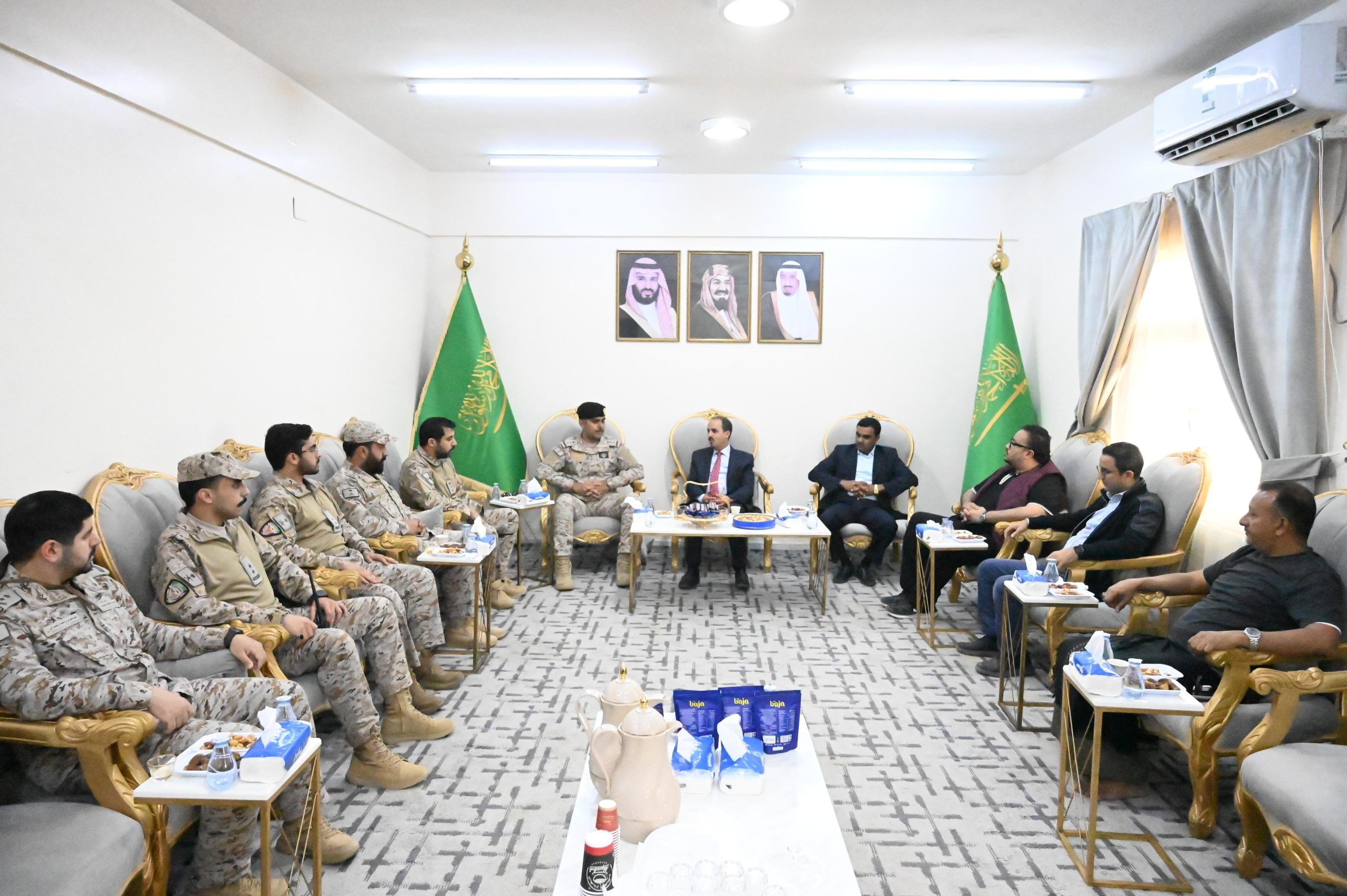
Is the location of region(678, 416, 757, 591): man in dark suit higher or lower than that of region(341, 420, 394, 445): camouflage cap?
lower

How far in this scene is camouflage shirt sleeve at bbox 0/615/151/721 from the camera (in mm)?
2139

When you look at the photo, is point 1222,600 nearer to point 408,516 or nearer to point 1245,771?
point 1245,771

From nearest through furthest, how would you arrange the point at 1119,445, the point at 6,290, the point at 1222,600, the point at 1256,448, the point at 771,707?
the point at 771,707 → the point at 6,290 → the point at 1222,600 → the point at 1256,448 → the point at 1119,445

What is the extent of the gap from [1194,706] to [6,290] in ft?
12.9

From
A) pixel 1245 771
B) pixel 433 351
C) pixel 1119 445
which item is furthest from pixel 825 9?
pixel 433 351

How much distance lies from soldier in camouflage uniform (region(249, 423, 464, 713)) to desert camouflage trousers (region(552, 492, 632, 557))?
1.60 m

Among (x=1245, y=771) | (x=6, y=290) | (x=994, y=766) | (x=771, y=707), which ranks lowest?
(x=994, y=766)

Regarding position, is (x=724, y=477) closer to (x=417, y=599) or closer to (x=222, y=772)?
(x=417, y=599)

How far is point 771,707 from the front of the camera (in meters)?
2.42

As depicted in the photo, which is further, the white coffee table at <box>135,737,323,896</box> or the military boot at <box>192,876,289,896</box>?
the military boot at <box>192,876,289,896</box>

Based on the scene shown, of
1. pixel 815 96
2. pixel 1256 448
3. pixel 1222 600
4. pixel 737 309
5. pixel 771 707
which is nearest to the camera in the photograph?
pixel 771 707

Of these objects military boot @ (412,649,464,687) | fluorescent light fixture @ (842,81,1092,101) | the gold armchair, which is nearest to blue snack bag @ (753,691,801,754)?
the gold armchair

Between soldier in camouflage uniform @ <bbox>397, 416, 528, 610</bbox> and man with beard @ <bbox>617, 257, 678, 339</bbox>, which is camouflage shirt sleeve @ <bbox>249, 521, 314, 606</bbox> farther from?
man with beard @ <bbox>617, 257, 678, 339</bbox>

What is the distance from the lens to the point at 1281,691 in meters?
2.57
